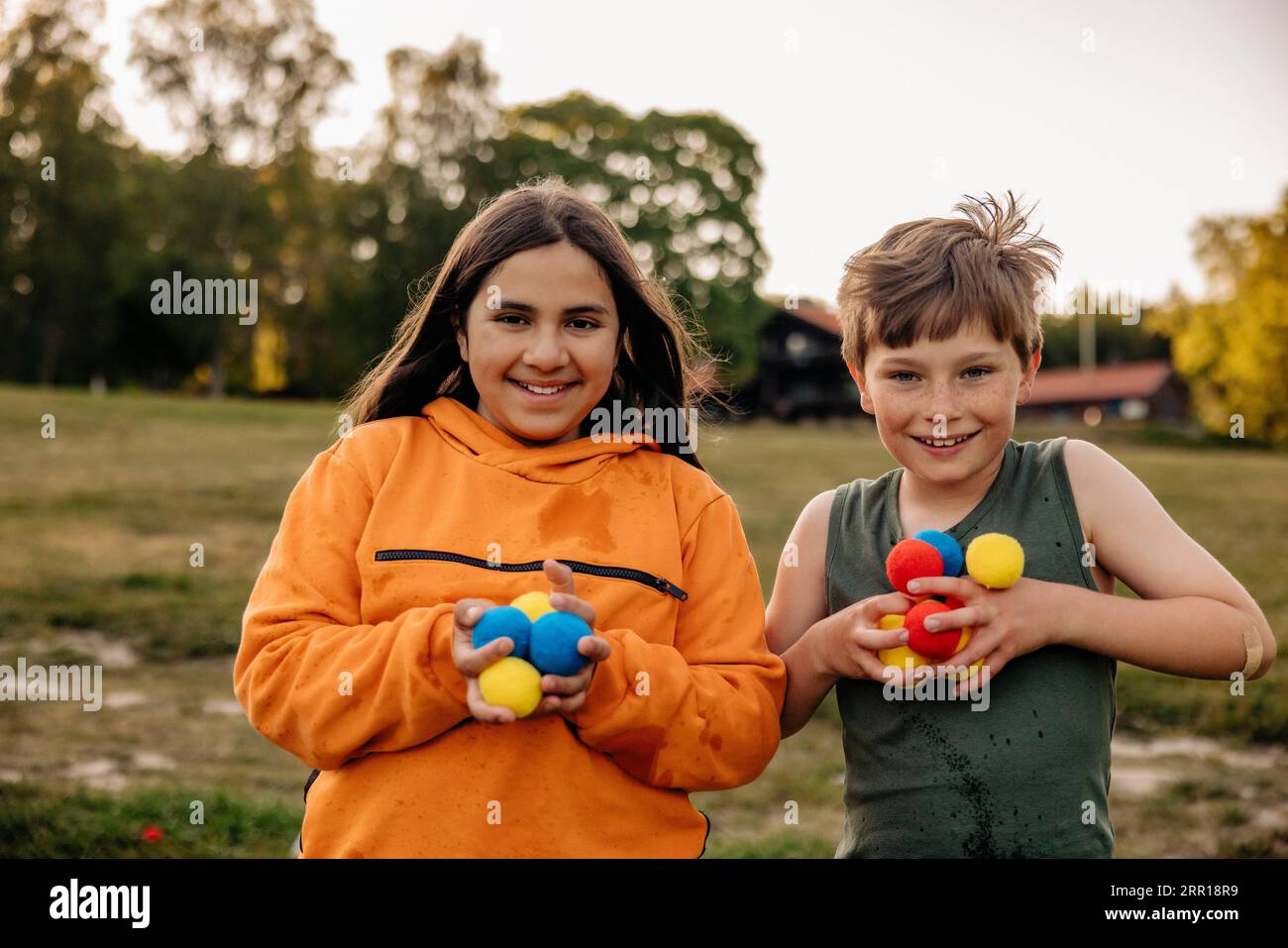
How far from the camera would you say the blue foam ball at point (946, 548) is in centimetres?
215

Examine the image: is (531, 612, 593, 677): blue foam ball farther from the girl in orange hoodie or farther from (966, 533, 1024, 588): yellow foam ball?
(966, 533, 1024, 588): yellow foam ball

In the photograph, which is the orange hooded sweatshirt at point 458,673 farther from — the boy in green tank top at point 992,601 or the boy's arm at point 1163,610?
the boy's arm at point 1163,610

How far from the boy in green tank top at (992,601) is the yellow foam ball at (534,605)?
62 centimetres

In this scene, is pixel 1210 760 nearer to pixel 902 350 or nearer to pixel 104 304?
pixel 902 350

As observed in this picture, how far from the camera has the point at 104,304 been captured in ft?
110

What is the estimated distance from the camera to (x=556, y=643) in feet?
6.12

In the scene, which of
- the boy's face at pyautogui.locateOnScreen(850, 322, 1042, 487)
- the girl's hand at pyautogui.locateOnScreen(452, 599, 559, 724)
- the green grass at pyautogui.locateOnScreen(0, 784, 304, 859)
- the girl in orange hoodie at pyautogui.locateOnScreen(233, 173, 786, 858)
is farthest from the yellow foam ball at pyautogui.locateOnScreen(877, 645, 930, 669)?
the green grass at pyautogui.locateOnScreen(0, 784, 304, 859)

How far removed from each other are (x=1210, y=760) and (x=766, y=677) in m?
4.23

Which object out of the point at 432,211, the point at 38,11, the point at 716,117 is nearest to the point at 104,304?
the point at 38,11
